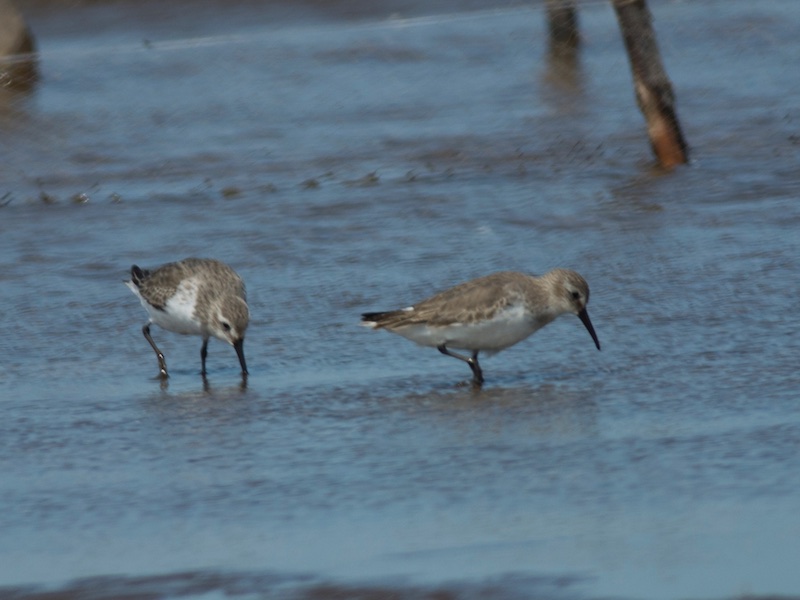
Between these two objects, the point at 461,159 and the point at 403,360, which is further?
the point at 461,159

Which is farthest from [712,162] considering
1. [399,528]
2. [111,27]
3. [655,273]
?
[111,27]

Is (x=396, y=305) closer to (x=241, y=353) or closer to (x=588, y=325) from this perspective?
(x=241, y=353)

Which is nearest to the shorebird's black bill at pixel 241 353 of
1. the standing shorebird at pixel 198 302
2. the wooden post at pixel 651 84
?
the standing shorebird at pixel 198 302

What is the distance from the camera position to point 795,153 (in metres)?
14.8

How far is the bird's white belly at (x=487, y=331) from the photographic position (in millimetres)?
8670

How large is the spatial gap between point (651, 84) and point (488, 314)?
621 centimetres

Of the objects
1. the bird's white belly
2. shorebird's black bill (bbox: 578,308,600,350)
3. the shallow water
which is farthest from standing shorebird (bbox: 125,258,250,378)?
shorebird's black bill (bbox: 578,308,600,350)

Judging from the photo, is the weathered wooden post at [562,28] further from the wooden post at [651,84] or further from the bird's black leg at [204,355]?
the bird's black leg at [204,355]

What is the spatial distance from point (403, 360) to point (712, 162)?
6352mm

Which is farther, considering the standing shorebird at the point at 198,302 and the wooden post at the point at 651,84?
the wooden post at the point at 651,84

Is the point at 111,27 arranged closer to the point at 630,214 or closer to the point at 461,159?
the point at 461,159

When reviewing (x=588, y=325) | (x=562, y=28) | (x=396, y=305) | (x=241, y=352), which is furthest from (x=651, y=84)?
(x=241, y=352)

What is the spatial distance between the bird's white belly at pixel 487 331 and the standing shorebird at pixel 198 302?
1.02 meters

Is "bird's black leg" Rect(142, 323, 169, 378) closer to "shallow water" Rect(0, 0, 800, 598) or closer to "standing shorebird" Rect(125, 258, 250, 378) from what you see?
"standing shorebird" Rect(125, 258, 250, 378)
